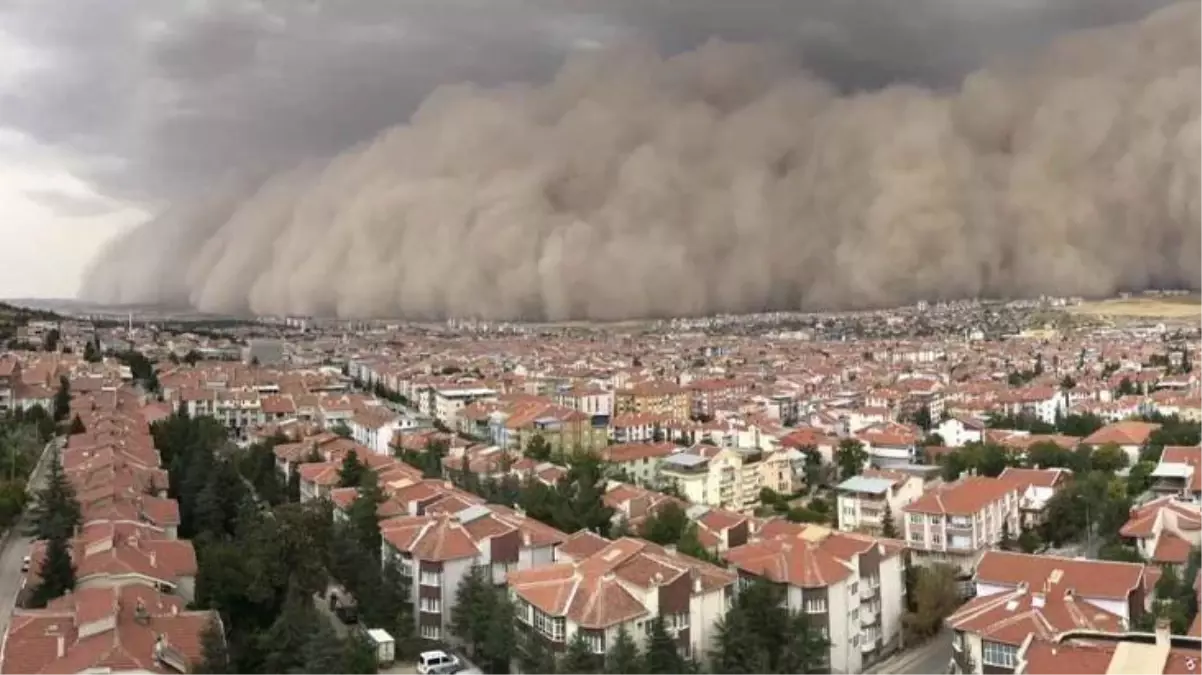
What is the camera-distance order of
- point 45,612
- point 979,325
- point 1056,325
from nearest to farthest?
1. point 45,612
2. point 1056,325
3. point 979,325

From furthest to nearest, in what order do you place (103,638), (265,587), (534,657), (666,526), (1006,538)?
(1006,538)
(666,526)
(265,587)
(534,657)
(103,638)

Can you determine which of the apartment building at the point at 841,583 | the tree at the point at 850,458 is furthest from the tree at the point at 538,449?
the apartment building at the point at 841,583

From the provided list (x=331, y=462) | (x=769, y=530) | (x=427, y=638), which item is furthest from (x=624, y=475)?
(x=427, y=638)

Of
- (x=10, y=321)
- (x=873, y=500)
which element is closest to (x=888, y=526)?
(x=873, y=500)

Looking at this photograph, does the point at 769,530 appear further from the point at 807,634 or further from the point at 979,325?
the point at 979,325

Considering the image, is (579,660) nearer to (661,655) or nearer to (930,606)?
(661,655)

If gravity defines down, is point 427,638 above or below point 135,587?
below

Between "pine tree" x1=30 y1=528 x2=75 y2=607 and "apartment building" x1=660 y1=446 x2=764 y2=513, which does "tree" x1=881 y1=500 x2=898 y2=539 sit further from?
"pine tree" x1=30 y1=528 x2=75 y2=607
